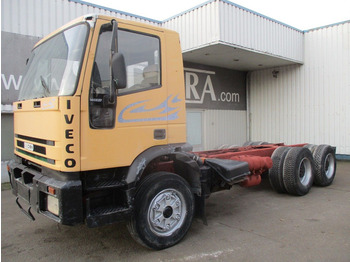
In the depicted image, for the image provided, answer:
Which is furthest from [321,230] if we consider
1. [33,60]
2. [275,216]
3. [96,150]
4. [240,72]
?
[240,72]

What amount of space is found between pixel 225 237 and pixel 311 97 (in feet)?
31.6

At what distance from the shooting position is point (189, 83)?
11.5 m

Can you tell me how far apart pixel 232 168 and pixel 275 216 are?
4.20ft

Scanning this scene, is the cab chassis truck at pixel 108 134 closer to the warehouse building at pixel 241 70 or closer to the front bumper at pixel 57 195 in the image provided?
the front bumper at pixel 57 195

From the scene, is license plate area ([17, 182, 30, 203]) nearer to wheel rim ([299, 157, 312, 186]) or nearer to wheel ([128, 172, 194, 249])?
wheel ([128, 172, 194, 249])

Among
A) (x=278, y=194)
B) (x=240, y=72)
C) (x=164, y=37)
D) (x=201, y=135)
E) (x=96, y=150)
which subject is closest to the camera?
(x=96, y=150)

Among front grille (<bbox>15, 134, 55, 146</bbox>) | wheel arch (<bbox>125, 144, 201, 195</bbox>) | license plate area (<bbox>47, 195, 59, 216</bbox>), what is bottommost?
license plate area (<bbox>47, 195, 59, 216</bbox>)

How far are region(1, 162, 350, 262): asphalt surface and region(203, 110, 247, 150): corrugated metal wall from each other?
626 cm

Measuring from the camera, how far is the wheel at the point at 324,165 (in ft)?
23.6

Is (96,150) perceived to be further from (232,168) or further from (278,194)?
(278,194)

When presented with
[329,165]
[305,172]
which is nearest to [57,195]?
[305,172]

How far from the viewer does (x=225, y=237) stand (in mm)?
4418

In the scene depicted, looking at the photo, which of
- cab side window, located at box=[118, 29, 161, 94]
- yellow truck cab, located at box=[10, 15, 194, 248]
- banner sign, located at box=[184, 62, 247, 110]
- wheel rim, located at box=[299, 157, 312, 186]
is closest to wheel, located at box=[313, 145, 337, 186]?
wheel rim, located at box=[299, 157, 312, 186]

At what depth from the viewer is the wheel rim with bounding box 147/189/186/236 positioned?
12.8ft
